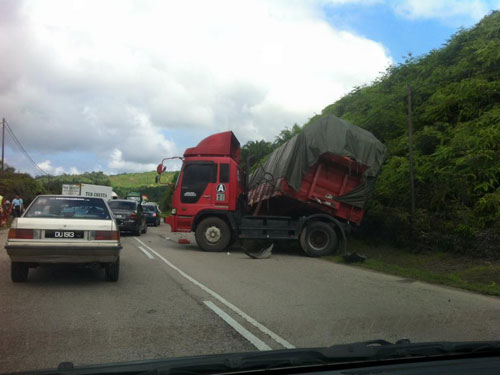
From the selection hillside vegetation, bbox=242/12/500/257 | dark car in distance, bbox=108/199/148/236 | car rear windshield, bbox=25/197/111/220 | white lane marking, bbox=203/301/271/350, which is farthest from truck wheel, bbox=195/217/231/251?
white lane marking, bbox=203/301/271/350

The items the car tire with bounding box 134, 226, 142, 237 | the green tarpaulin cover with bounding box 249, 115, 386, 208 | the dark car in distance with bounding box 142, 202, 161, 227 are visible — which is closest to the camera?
the green tarpaulin cover with bounding box 249, 115, 386, 208

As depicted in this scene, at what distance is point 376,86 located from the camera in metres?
24.1

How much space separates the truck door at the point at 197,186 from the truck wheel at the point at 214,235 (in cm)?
58

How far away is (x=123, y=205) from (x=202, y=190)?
784 cm

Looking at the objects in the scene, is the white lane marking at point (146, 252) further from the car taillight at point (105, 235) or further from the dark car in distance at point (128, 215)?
the dark car in distance at point (128, 215)

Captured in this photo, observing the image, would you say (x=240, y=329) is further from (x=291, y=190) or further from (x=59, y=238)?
(x=291, y=190)

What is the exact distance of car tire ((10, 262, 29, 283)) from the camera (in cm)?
788

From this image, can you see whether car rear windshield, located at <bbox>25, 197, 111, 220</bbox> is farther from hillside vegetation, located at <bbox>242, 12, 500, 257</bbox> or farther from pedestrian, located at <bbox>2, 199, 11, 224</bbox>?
pedestrian, located at <bbox>2, 199, 11, 224</bbox>

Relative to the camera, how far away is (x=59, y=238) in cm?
757

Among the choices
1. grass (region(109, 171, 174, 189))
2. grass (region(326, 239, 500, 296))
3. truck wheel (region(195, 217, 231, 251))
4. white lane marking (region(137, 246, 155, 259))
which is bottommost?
white lane marking (region(137, 246, 155, 259))

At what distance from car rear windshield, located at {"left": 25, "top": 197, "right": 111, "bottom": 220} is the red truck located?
593cm

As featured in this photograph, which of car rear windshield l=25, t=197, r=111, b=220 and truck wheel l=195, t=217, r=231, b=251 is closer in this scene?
car rear windshield l=25, t=197, r=111, b=220

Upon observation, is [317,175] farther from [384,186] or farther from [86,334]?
[86,334]

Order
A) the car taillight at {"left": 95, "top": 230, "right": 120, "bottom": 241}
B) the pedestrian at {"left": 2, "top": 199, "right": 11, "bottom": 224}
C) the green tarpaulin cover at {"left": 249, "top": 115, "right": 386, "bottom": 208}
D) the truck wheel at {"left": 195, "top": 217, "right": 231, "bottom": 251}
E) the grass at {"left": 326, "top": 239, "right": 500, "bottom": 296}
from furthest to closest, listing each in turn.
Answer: the pedestrian at {"left": 2, "top": 199, "right": 11, "bottom": 224}, the truck wheel at {"left": 195, "top": 217, "right": 231, "bottom": 251}, the green tarpaulin cover at {"left": 249, "top": 115, "right": 386, "bottom": 208}, the grass at {"left": 326, "top": 239, "right": 500, "bottom": 296}, the car taillight at {"left": 95, "top": 230, "right": 120, "bottom": 241}
